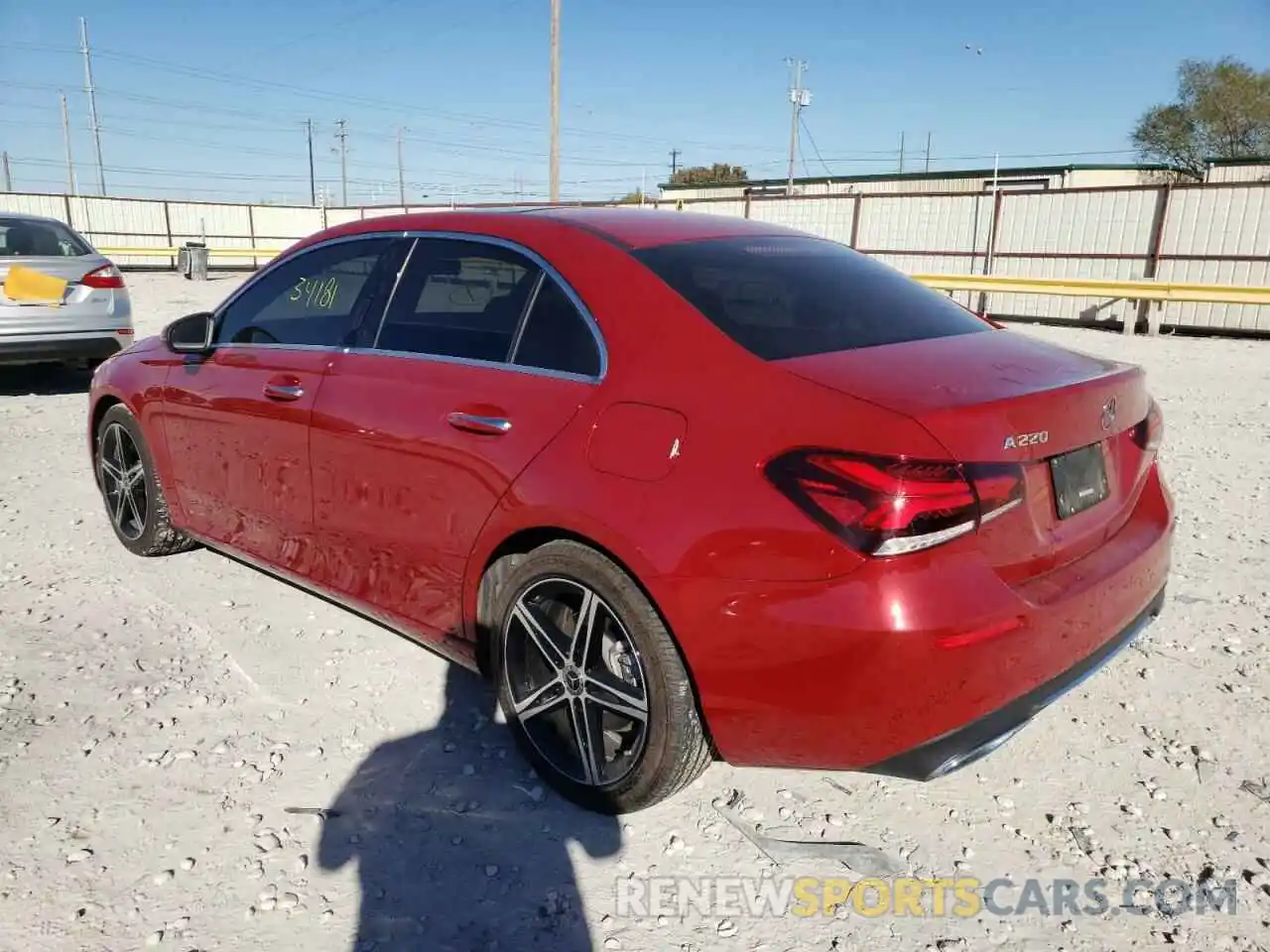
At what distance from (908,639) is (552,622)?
1.06 meters

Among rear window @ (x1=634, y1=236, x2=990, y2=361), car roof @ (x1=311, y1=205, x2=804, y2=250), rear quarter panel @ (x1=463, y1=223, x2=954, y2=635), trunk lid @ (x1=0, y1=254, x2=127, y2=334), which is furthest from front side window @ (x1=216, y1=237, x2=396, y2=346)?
trunk lid @ (x1=0, y1=254, x2=127, y2=334)

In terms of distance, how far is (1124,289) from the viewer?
50.8ft

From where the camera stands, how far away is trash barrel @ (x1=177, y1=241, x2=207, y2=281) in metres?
25.5

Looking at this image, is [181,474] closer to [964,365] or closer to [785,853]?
[785,853]

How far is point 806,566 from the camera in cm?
208

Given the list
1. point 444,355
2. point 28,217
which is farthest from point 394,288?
point 28,217

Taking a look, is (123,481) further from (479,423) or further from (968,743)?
(968,743)

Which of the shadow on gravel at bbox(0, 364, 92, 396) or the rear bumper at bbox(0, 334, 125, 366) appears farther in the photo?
the shadow on gravel at bbox(0, 364, 92, 396)

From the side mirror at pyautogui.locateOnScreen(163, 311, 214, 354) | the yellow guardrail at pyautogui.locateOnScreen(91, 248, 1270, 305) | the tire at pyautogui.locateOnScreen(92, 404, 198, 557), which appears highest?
the side mirror at pyautogui.locateOnScreen(163, 311, 214, 354)

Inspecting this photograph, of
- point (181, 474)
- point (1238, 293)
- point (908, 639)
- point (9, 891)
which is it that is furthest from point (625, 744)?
point (1238, 293)

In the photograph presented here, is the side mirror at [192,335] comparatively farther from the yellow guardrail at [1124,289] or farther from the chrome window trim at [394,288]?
the yellow guardrail at [1124,289]

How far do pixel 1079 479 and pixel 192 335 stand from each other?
3.44 meters

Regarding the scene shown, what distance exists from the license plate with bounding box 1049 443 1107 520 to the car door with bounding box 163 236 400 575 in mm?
2253

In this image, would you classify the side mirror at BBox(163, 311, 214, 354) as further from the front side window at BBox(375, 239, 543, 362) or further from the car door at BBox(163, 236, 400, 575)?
the front side window at BBox(375, 239, 543, 362)
